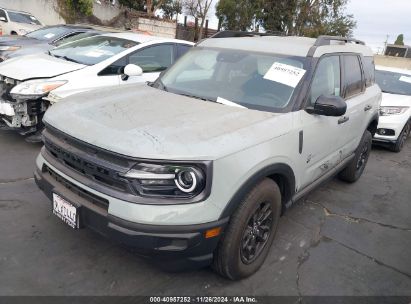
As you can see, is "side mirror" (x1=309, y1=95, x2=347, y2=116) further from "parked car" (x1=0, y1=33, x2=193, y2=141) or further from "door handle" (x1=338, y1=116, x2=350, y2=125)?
"parked car" (x1=0, y1=33, x2=193, y2=141)

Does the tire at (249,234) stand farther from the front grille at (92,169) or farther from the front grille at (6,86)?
the front grille at (6,86)

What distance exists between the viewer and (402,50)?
3203 centimetres

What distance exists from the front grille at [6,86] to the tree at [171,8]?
71.4 ft

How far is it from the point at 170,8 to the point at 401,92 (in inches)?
825

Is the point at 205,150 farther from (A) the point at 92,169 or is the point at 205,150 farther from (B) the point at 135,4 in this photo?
(B) the point at 135,4

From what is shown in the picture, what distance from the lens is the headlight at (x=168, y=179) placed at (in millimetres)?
2246

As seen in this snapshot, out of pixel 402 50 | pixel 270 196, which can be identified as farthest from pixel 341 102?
pixel 402 50

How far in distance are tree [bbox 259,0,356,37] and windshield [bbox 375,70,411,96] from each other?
54.3ft

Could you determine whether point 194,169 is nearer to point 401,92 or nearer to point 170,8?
point 401,92

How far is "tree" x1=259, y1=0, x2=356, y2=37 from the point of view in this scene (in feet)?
78.1

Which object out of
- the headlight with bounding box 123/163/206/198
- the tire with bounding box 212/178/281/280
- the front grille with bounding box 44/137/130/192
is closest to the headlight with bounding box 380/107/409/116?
the tire with bounding box 212/178/281/280

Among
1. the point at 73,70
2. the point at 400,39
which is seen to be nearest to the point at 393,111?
the point at 73,70

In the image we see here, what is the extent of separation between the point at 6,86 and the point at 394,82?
296 inches

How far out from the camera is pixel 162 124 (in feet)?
8.43
